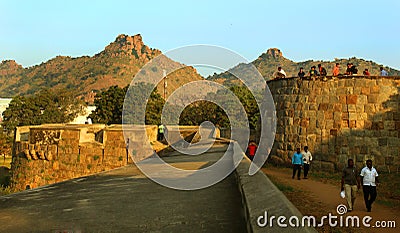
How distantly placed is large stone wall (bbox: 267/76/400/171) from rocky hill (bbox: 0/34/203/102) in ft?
302

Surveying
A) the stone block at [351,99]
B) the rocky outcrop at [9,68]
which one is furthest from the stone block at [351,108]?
the rocky outcrop at [9,68]

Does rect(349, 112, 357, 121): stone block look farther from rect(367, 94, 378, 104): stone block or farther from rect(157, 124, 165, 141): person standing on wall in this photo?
rect(157, 124, 165, 141): person standing on wall

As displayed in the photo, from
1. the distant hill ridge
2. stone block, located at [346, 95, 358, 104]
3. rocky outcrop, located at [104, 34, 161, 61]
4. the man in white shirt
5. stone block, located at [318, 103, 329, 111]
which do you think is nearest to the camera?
the man in white shirt

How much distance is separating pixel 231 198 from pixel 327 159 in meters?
12.0

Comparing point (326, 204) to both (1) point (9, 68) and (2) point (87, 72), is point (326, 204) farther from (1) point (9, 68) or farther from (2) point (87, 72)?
(1) point (9, 68)

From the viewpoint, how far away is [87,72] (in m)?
122

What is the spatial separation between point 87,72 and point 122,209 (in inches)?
4842

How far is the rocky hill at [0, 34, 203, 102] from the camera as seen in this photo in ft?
371

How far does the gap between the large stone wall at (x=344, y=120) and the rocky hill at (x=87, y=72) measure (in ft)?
302

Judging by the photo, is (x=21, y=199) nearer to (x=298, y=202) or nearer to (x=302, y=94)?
(x=298, y=202)

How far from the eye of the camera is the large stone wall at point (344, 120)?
15.8 meters

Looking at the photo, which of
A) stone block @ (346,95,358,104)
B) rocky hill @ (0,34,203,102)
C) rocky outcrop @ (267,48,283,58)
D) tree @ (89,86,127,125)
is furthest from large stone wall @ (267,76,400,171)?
rocky outcrop @ (267,48,283,58)
